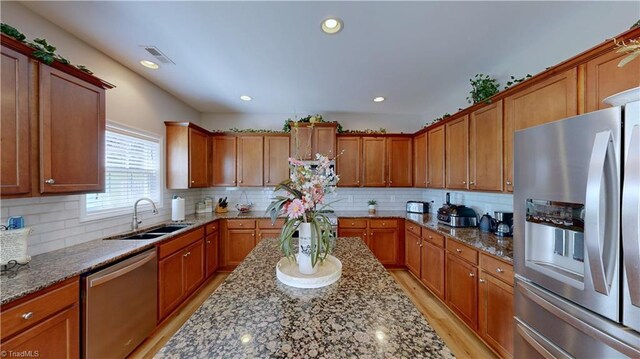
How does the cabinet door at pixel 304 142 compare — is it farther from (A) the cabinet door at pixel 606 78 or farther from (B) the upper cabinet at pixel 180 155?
(A) the cabinet door at pixel 606 78

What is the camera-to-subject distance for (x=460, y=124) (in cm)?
276

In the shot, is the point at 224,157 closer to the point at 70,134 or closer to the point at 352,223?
the point at 70,134

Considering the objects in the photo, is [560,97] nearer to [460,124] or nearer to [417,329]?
[460,124]

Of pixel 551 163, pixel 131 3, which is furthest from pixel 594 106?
pixel 131 3

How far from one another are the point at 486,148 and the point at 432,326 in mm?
1794

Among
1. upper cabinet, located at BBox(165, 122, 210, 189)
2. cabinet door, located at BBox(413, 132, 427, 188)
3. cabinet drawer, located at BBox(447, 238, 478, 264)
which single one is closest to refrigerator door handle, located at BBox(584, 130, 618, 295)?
cabinet drawer, located at BBox(447, 238, 478, 264)

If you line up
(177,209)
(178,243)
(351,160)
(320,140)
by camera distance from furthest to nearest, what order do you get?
1. (351,160)
2. (320,140)
3. (177,209)
4. (178,243)

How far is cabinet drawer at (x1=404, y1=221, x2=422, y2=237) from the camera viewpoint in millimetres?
3256

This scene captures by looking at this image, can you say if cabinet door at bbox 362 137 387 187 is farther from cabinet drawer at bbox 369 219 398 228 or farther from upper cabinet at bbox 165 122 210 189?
upper cabinet at bbox 165 122 210 189

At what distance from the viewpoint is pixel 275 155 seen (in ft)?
13.3

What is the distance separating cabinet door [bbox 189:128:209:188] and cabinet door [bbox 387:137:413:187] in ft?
10.5

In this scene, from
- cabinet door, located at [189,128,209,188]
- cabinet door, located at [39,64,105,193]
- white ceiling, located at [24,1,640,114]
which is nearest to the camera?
cabinet door, located at [39,64,105,193]

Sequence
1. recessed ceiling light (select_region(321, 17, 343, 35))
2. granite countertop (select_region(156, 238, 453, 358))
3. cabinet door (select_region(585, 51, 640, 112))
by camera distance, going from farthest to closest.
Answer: recessed ceiling light (select_region(321, 17, 343, 35)), cabinet door (select_region(585, 51, 640, 112)), granite countertop (select_region(156, 238, 453, 358))

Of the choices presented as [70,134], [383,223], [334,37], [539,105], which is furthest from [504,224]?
[70,134]
